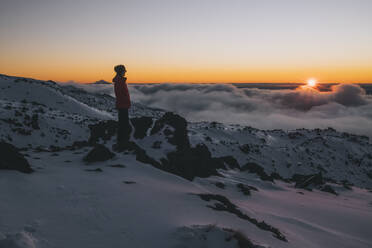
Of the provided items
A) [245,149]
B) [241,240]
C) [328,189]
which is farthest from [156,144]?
[245,149]

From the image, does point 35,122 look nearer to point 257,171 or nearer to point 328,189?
point 257,171

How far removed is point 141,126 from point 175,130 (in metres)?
2.35

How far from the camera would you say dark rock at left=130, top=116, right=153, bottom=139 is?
13.4 metres

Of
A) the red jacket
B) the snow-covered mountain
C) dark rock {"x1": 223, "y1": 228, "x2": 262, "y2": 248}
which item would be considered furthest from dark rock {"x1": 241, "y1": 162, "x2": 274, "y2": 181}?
dark rock {"x1": 223, "y1": 228, "x2": 262, "y2": 248}

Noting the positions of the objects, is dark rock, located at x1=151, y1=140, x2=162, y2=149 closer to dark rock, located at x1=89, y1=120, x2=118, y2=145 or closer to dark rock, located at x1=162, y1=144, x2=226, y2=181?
dark rock, located at x1=162, y1=144, x2=226, y2=181

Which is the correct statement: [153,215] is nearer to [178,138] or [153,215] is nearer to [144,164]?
[144,164]

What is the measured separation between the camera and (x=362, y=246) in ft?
21.9

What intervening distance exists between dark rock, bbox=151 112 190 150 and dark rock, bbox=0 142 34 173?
6957 millimetres

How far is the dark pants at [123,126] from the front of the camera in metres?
10.1

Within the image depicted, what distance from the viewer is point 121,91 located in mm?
9695

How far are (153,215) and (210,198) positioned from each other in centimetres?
241

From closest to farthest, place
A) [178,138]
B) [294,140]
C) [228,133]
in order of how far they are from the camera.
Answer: [178,138] < [228,133] < [294,140]

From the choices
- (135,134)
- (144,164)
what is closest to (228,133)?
(135,134)

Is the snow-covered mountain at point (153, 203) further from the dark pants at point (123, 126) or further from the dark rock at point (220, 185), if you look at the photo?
the dark pants at point (123, 126)
